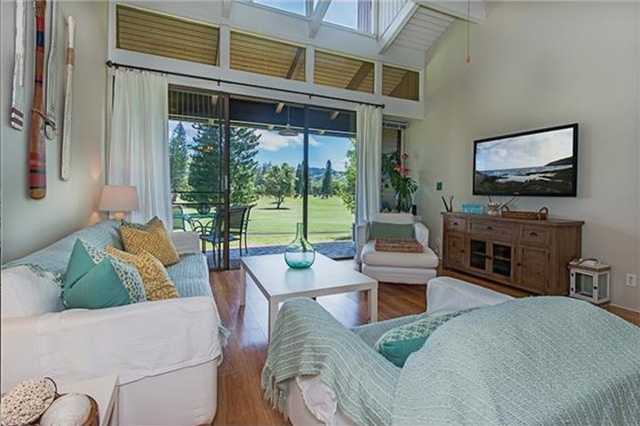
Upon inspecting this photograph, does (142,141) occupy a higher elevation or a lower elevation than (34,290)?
higher

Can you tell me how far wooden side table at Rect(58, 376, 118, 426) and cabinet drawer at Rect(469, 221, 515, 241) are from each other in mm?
3652

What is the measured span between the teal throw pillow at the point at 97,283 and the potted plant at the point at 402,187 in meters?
4.23

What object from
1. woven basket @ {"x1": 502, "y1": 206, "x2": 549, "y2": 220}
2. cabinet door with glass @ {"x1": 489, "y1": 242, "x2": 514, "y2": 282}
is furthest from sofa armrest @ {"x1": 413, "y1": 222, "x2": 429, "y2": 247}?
woven basket @ {"x1": 502, "y1": 206, "x2": 549, "y2": 220}

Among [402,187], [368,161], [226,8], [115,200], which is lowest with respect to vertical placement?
[115,200]

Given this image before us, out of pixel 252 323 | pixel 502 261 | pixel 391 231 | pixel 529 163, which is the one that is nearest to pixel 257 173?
pixel 391 231

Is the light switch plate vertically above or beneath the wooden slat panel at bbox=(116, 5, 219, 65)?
beneath

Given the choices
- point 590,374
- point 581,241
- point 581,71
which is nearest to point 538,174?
point 581,241

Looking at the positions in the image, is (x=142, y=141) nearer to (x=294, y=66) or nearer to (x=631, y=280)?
(x=294, y=66)

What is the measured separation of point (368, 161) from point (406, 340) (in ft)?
13.5

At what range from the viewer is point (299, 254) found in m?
2.60

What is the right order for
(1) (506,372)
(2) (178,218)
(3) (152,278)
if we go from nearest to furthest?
(1) (506,372), (3) (152,278), (2) (178,218)

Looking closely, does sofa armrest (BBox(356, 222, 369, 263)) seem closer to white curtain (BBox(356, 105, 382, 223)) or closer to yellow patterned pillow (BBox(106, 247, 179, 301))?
white curtain (BBox(356, 105, 382, 223))

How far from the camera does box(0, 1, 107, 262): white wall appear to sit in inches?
51.8

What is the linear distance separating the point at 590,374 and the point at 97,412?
49.5 inches
